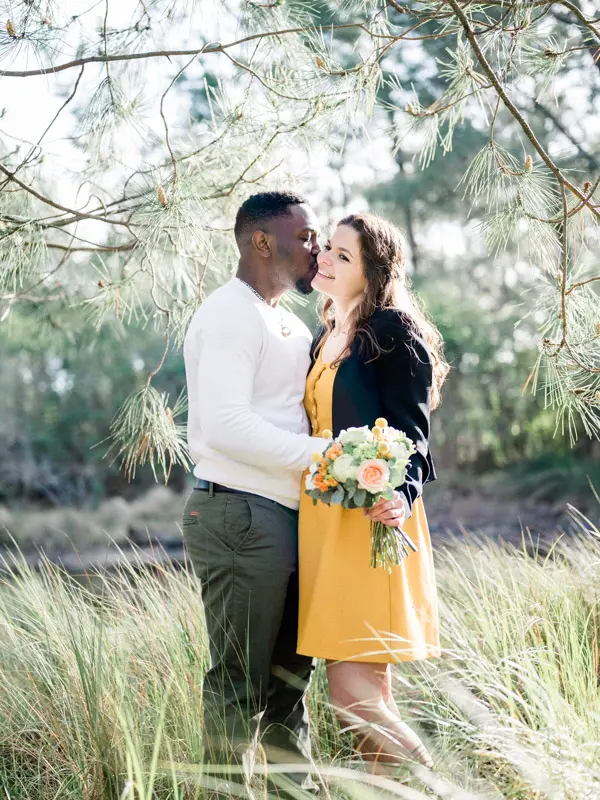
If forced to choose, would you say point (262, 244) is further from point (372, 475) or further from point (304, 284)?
point (372, 475)

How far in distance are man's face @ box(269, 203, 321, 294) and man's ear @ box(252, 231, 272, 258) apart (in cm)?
2

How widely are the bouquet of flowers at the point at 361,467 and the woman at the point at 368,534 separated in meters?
0.16

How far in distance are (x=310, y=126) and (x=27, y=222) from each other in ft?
3.87

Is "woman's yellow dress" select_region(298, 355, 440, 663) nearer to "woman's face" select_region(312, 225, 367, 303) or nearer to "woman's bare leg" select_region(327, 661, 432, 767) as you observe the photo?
"woman's bare leg" select_region(327, 661, 432, 767)

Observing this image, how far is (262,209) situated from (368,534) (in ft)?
3.55

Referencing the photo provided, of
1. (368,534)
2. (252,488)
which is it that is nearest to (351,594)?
(368,534)

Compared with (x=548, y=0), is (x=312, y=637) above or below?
below

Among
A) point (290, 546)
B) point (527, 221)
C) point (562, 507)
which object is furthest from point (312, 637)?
point (562, 507)

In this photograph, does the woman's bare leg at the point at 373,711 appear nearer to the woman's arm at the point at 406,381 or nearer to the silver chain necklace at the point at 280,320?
the woman's arm at the point at 406,381

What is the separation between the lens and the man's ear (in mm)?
2890

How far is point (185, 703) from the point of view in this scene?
9.96 ft

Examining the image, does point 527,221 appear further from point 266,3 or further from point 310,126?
point 266,3

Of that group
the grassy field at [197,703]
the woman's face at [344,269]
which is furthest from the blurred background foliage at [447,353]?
the woman's face at [344,269]

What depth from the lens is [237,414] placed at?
2539 mm
